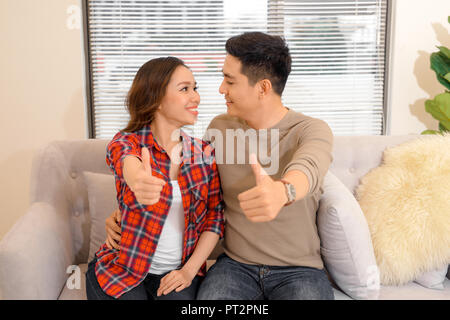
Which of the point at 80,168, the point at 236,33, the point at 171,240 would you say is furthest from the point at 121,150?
the point at 236,33

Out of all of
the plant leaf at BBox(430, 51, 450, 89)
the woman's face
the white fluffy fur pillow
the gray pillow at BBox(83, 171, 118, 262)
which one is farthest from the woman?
the plant leaf at BBox(430, 51, 450, 89)

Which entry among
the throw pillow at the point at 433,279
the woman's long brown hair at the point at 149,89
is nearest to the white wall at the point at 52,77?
the woman's long brown hair at the point at 149,89

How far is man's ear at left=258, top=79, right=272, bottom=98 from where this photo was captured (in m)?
1.47

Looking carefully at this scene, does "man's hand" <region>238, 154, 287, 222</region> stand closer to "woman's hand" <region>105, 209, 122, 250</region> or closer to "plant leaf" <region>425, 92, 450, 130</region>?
"woman's hand" <region>105, 209, 122, 250</region>

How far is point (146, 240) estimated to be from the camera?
52.4 inches

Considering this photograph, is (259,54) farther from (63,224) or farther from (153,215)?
(63,224)

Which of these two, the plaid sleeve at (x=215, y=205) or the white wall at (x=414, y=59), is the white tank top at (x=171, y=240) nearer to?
the plaid sleeve at (x=215, y=205)

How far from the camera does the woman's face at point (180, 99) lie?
1.41 meters

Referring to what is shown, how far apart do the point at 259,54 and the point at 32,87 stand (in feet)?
4.80

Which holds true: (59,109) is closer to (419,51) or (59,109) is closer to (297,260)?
(297,260)

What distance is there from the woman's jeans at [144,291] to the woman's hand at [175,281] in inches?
0.7

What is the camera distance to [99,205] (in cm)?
166

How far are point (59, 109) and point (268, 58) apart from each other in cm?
139

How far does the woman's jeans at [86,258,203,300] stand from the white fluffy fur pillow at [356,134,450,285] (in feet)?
2.36
